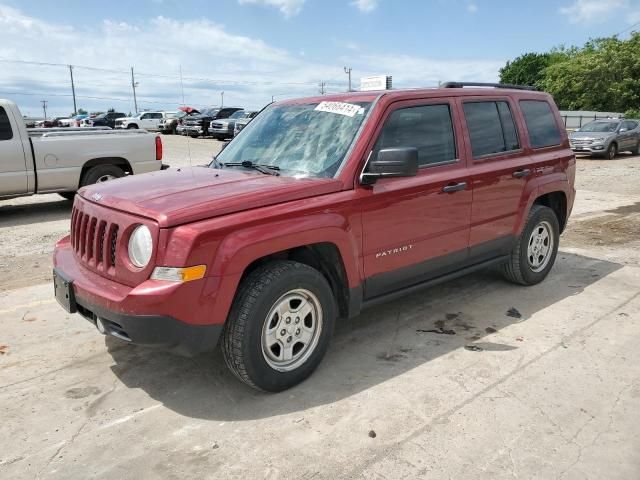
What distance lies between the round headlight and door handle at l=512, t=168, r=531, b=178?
3263 millimetres

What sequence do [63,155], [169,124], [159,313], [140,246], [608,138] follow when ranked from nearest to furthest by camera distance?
[159,313] < [140,246] < [63,155] < [608,138] < [169,124]

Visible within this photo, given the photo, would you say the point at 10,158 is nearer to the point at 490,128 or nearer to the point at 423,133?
the point at 423,133

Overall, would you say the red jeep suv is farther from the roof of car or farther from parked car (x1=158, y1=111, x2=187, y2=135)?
parked car (x1=158, y1=111, x2=187, y2=135)

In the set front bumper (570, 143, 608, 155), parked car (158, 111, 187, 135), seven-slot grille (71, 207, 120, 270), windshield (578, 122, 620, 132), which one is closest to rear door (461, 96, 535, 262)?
seven-slot grille (71, 207, 120, 270)

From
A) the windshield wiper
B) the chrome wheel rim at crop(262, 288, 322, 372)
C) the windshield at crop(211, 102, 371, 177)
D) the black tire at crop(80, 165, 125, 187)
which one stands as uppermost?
the windshield at crop(211, 102, 371, 177)

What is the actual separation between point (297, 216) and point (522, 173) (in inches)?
101

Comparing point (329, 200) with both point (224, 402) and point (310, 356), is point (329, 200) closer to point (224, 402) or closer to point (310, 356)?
point (310, 356)

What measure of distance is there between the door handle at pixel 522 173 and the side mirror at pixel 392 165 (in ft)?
5.44

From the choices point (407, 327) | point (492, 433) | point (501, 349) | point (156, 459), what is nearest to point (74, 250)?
point (156, 459)

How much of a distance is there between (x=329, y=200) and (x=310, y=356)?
40.2 inches

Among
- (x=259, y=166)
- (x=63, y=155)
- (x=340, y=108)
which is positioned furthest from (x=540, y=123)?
(x=63, y=155)

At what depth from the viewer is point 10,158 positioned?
883cm

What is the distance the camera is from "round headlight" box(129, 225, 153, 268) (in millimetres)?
3018

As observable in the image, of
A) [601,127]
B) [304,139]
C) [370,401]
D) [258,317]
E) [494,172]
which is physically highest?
[304,139]
